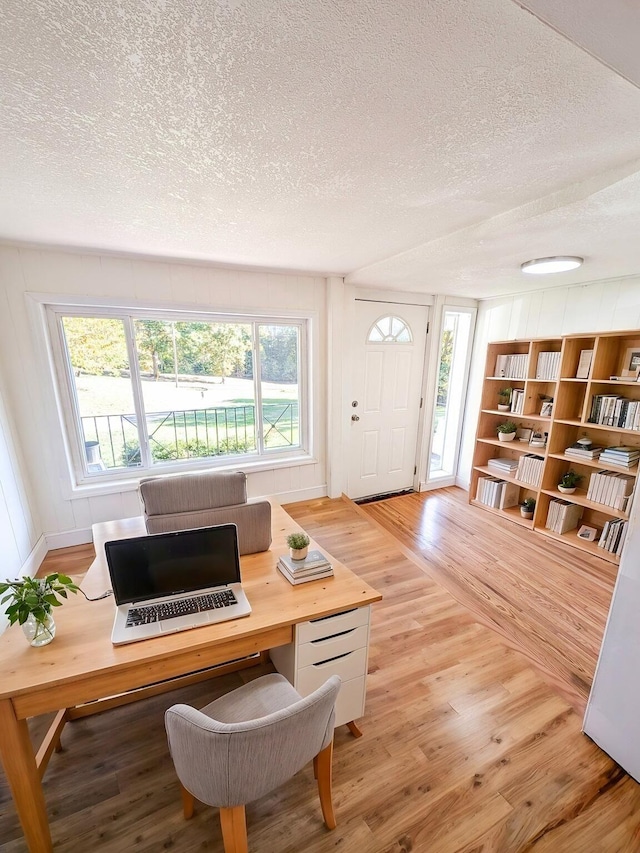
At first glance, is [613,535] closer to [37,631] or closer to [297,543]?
[297,543]

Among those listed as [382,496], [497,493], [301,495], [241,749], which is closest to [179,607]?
[241,749]

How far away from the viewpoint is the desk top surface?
962 millimetres

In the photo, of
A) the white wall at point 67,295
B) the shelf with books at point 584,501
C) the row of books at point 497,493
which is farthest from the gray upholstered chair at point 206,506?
the row of books at point 497,493

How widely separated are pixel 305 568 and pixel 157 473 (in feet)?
7.15

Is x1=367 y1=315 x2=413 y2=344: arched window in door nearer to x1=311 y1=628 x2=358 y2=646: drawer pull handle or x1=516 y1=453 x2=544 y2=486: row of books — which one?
x1=516 y1=453 x2=544 y2=486: row of books

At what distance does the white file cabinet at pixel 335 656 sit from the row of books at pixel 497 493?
273cm

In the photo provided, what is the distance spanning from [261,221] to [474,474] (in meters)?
3.29

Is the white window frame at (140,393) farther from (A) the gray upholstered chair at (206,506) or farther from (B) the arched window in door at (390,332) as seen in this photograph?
(A) the gray upholstered chair at (206,506)

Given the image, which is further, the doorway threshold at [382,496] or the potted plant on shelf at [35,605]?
the doorway threshold at [382,496]

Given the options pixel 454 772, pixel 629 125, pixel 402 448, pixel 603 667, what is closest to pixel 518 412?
pixel 402 448

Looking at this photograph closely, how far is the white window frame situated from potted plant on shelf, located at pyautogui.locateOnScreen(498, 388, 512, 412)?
2.03m

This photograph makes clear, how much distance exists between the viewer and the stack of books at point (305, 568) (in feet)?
4.56

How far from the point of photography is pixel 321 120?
3.43 ft

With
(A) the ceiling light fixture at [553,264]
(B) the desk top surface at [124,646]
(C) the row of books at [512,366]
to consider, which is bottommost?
(B) the desk top surface at [124,646]
